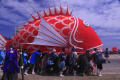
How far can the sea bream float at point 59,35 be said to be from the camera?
7316 millimetres

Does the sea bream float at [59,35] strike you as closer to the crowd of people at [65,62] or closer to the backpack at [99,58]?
the crowd of people at [65,62]

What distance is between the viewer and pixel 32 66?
24.3 feet

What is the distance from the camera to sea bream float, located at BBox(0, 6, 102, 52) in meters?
7.32

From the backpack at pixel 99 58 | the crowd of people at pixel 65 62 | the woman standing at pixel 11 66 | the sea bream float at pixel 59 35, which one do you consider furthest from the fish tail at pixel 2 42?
the backpack at pixel 99 58

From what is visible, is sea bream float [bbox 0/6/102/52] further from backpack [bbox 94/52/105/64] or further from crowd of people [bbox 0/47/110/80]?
backpack [bbox 94/52/105/64]

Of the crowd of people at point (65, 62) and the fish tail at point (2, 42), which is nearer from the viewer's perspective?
the crowd of people at point (65, 62)

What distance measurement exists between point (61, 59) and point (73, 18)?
268 centimetres

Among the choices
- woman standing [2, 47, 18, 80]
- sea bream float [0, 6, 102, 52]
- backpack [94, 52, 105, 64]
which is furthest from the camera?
sea bream float [0, 6, 102, 52]

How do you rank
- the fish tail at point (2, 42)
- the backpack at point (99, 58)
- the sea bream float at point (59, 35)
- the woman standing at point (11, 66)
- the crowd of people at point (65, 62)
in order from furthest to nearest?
the fish tail at point (2, 42) < the sea bream float at point (59, 35) < the crowd of people at point (65, 62) < the backpack at point (99, 58) < the woman standing at point (11, 66)

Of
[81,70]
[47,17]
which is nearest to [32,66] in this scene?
[81,70]

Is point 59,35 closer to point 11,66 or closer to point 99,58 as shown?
point 99,58

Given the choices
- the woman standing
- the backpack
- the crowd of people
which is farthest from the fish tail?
the backpack

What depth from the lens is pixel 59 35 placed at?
722cm

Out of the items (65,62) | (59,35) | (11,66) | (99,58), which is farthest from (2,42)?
(99,58)
